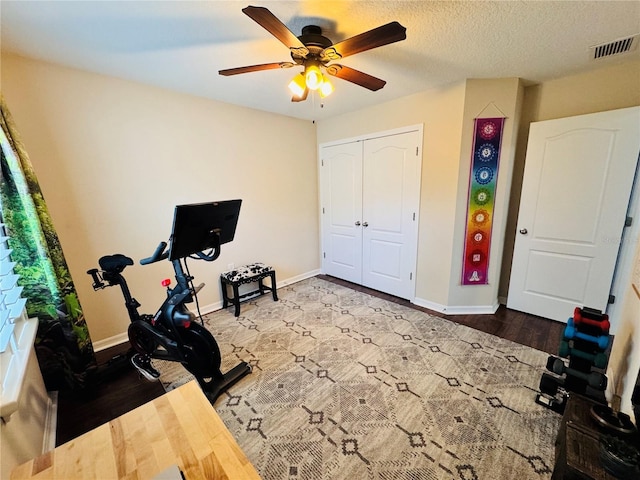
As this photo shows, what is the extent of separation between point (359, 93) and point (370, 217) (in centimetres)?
146

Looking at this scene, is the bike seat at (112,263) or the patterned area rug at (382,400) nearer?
the patterned area rug at (382,400)

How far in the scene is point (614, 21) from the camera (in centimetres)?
155

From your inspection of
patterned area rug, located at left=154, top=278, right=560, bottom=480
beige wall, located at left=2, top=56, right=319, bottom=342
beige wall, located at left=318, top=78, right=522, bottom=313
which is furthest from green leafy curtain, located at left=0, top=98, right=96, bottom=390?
beige wall, located at left=318, top=78, right=522, bottom=313

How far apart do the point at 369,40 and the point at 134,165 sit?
2.31 metres

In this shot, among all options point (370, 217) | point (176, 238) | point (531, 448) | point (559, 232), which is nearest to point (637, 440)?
point (531, 448)

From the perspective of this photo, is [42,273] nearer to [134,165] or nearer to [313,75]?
[134,165]

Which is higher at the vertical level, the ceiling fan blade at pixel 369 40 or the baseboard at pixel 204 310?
the ceiling fan blade at pixel 369 40

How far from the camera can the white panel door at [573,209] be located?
2201 mm

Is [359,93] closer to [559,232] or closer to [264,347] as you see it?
[559,232]

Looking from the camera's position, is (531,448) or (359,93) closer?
(531,448)

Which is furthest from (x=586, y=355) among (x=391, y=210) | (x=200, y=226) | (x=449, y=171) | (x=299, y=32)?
(x=299, y=32)

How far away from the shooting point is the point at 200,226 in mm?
1603

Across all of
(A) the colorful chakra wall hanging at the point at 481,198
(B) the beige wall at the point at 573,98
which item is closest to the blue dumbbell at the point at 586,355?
(A) the colorful chakra wall hanging at the point at 481,198

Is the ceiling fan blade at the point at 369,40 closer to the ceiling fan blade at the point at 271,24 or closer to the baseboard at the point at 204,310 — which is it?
the ceiling fan blade at the point at 271,24
